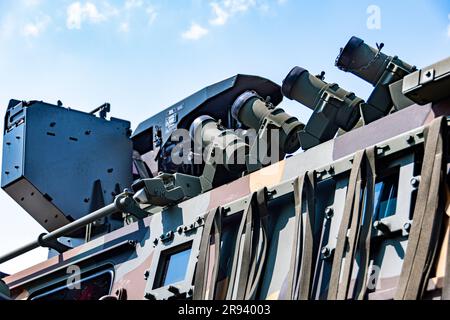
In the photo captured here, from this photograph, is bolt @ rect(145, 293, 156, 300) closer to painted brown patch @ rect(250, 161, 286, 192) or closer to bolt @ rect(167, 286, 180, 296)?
bolt @ rect(167, 286, 180, 296)

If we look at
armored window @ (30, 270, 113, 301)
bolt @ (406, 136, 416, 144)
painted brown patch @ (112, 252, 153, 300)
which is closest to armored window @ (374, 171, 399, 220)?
bolt @ (406, 136, 416, 144)

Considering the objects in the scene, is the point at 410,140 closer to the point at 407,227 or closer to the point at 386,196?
the point at 386,196

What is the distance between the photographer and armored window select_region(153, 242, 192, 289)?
6.29m

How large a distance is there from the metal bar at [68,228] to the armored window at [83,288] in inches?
16.6

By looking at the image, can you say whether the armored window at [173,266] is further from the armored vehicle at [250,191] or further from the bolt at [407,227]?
the bolt at [407,227]

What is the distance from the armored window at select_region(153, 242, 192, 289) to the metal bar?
0.84 metres

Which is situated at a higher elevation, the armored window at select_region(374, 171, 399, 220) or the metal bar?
the metal bar

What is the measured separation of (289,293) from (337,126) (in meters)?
2.01

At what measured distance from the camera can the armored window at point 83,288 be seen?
23.4 feet

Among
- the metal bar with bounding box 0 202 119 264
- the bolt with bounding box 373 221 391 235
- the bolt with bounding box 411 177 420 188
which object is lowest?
the bolt with bounding box 373 221 391 235

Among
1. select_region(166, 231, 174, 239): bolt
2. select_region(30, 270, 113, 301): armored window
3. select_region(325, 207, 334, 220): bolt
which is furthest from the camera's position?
select_region(30, 270, 113, 301): armored window

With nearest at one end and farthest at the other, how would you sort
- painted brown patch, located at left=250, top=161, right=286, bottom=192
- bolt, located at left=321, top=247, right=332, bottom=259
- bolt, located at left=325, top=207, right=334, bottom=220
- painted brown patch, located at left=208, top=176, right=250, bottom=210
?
bolt, located at left=321, top=247, right=332, bottom=259 < bolt, located at left=325, top=207, right=334, bottom=220 < painted brown patch, located at left=250, top=161, right=286, bottom=192 < painted brown patch, located at left=208, top=176, right=250, bottom=210

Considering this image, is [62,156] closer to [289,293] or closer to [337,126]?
[337,126]
